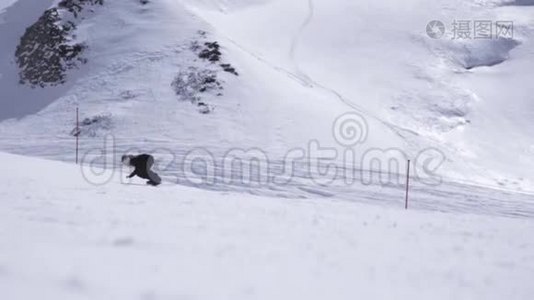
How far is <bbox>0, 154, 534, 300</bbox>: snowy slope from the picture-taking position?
3.68m

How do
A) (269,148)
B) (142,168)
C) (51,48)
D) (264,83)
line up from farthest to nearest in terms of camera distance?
(51,48) → (264,83) → (269,148) → (142,168)

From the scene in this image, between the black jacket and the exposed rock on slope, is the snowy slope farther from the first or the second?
the exposed rock on slope

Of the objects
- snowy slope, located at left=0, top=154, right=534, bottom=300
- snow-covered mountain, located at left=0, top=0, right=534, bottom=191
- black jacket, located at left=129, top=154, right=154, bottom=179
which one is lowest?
snowy slope, located at left=0, top=154, right=534, bottom=300

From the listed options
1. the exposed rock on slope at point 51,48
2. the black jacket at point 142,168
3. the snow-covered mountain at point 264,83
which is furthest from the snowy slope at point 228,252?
the exposed rock on slope at point 51,48

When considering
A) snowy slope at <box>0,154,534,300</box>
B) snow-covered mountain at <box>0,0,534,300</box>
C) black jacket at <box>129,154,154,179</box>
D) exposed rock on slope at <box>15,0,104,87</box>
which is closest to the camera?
snowy slope at <box>0,154,534,300</box>

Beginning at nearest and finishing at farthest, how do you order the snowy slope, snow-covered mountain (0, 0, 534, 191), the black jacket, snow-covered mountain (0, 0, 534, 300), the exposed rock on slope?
the snowy slope, snow-covered mountain (0, 0, 534, 300), the black jacket, snow-covered mountain (0, 0, 534, 191), the exposed rock on slope

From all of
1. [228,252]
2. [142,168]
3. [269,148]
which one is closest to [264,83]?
[269,148]

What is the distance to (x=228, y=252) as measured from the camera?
15.9 ft

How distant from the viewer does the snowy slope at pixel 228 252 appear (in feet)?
12.1

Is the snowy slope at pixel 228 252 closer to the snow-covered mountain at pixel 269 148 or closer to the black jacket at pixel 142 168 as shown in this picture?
the snow-covered mountain at pixel 269 148

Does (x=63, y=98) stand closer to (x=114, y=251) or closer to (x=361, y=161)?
(x=361, y=161)

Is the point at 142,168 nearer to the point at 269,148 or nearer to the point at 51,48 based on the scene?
the point at 269,148

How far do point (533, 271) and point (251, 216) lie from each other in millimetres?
3627

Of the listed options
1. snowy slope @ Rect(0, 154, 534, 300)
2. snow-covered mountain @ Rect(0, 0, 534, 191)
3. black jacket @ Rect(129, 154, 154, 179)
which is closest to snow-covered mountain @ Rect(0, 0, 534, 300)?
snowy slope @ Rect(0, 154, 534, 300)
